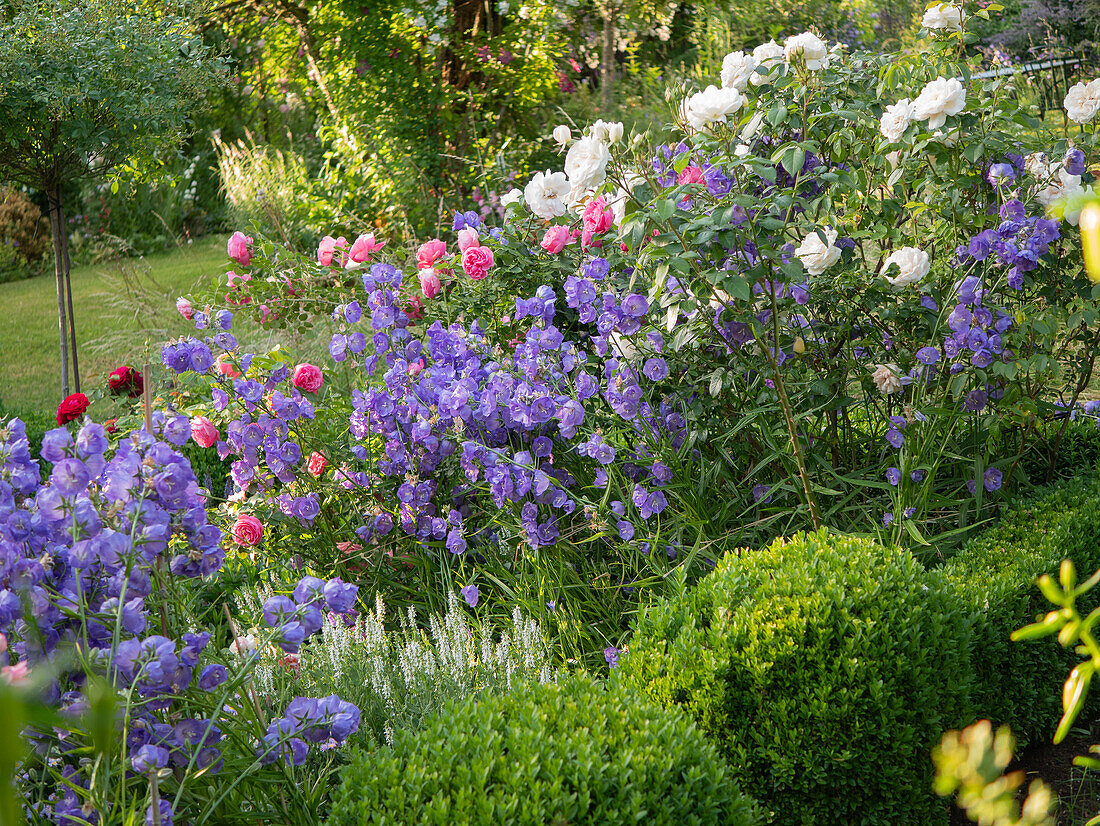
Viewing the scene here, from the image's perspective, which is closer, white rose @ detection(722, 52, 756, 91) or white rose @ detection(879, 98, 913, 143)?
white rose @ detection(879, 98, 913, 143)

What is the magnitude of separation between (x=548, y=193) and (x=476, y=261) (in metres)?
0.43

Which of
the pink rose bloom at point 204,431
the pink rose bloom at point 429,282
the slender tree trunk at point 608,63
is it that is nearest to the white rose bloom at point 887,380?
the pink rose bloom at point 429,282

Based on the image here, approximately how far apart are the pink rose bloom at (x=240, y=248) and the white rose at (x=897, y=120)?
2489 millimetres

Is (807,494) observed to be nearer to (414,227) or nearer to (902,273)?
(902,273)

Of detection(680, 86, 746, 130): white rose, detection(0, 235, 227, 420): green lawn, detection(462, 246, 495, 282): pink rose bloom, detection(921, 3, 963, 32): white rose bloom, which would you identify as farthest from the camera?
detection(0, 235, 227, 420): green lawn

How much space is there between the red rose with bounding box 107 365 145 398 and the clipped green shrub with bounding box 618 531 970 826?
265 cm

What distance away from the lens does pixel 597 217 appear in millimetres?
2760

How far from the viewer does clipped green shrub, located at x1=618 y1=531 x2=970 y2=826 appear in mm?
1801

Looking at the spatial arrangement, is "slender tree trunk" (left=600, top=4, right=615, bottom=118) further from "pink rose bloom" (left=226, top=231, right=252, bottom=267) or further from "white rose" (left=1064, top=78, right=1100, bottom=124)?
"white rose" (left=1064, top=78, right=1100, bottom=124)

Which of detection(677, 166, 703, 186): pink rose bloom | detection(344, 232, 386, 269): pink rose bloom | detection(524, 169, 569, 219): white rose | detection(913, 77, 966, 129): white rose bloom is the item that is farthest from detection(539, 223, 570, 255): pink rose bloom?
detection(913, 77, 966, 129): white rose bloom

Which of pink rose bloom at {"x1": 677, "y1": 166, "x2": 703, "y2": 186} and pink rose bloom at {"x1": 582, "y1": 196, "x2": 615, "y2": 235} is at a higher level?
pink rose bloom at {"x1": 677, "y1": 166, "x2": 703, "y2": 186}

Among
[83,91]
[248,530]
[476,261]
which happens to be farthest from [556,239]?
[83,91]

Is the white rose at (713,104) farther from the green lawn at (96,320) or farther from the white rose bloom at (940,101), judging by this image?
the green lawn at (96,320)

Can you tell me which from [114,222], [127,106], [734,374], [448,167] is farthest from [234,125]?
[734,374]
